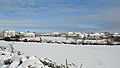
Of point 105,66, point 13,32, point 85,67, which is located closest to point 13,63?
point 85,67

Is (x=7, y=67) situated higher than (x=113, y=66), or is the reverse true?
(x=7, y=67)

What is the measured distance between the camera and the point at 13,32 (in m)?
93.3

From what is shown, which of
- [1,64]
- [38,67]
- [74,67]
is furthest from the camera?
[74,67]

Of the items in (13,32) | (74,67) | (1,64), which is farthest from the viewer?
(13,32)

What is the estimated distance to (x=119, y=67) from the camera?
8477 mm

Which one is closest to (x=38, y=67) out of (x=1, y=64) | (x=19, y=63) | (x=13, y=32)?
(x=19, y=63)

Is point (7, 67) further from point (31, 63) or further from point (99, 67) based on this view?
point (99, 67)

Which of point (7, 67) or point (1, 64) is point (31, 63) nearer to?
point (7, 67)

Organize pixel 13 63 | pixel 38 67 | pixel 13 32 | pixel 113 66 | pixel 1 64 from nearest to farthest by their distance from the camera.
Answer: pixel 38 67 → pixel 13 63 → pixel 1 64 → pixel 113 66 → pixel 13 32

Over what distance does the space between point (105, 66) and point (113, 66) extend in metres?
0.39

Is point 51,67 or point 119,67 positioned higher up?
point 51,67

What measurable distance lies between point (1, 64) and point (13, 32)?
9044 cm

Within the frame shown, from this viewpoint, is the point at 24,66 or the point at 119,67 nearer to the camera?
the point at 24,66

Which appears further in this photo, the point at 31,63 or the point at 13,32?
the point at 13,32
